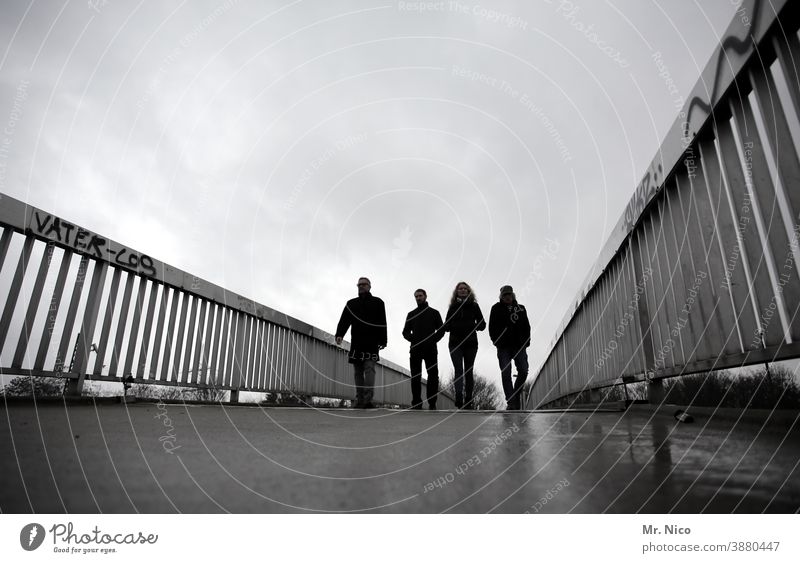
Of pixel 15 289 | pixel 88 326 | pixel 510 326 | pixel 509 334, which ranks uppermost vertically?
pixel 510 326

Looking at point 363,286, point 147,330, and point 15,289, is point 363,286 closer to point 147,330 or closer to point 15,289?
point 147,330

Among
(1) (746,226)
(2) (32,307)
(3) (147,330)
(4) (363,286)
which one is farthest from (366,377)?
(1) (746,226)

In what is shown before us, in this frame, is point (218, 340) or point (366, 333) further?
point (366, 333)

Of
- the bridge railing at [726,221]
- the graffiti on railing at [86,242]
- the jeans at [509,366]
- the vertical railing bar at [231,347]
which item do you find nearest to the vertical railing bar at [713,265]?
the bridge railing at [726,221]

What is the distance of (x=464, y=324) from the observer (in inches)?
253

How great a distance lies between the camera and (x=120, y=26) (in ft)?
12.1

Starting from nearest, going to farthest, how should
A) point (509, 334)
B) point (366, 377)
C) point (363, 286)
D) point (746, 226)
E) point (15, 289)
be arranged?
1. point (746, 226)
2. point (15, 289)
3. point (509, 334)
4. point (366, 377)
5. point (363, 286)

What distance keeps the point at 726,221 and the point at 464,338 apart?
14.6 feet

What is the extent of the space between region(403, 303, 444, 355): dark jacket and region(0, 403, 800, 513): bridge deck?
204 inches

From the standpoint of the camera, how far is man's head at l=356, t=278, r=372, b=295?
7109 mm

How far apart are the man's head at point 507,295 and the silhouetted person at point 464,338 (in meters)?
0.40
